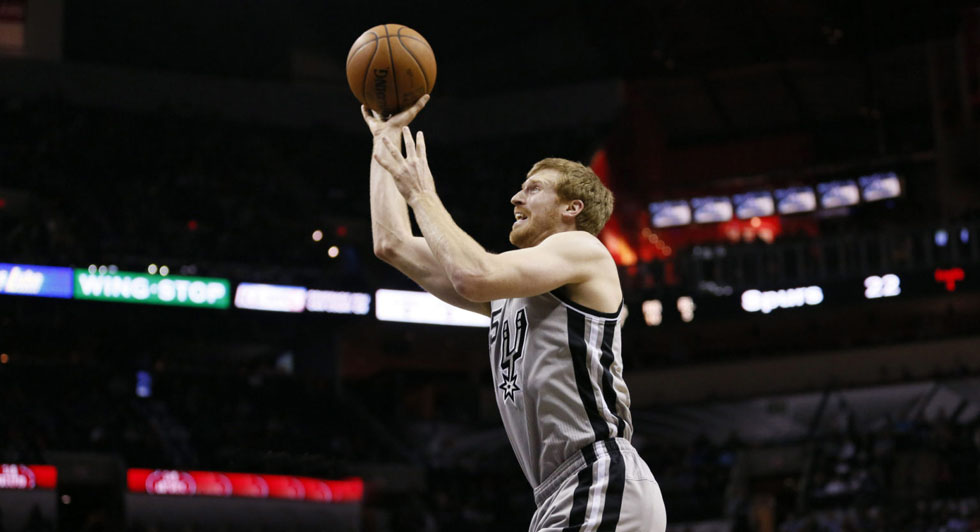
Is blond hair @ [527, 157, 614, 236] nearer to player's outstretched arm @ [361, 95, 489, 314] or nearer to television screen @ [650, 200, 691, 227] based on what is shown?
player's outstretched arm @ [361, 95, 489, 314]

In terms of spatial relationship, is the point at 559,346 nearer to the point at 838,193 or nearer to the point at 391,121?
the point at 391,121

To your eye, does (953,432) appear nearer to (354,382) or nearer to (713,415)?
(713,415)

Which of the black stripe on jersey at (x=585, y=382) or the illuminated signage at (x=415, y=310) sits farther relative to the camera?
the illuminated signage at (x=415, y=310)

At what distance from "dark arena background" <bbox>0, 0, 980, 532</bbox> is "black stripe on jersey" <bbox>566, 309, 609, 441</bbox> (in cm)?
1459

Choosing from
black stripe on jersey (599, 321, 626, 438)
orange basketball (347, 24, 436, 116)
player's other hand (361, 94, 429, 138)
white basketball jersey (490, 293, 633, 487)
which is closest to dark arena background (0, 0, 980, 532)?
→ orange basketball (347, 24, 436, 116)

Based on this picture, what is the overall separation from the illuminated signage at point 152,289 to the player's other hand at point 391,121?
18535 millimetres

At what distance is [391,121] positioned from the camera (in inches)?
166

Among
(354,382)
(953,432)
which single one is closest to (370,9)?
(354,382)

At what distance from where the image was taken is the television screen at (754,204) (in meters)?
28.4

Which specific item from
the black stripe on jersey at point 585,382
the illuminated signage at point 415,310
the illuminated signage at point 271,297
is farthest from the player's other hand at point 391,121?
the illuminated signage at point 415,310

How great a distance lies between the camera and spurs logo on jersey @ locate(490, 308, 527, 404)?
3.88 metres

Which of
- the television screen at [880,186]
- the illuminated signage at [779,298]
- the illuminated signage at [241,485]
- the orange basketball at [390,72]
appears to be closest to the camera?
the orange basketball at [390,72]

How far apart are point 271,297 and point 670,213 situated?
10657 mm

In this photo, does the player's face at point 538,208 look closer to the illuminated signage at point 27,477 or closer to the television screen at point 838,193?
the illuminated signage at point 27,477
